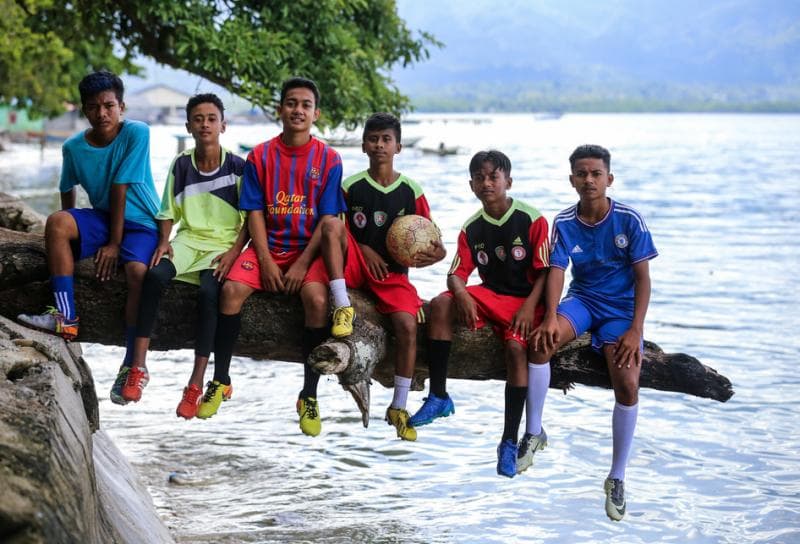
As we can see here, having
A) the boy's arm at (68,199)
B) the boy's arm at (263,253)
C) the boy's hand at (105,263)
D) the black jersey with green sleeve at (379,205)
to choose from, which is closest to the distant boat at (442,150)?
the boy's arm at (68,199)

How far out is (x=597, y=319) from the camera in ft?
19.0

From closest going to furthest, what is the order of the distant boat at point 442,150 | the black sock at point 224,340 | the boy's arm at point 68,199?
the black sock at point 224,340
the boy's arm at point 68,199
the distant boat at point 442,150

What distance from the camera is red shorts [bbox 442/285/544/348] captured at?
228 inches

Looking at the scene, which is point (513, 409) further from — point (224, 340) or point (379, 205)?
point (224, 340)

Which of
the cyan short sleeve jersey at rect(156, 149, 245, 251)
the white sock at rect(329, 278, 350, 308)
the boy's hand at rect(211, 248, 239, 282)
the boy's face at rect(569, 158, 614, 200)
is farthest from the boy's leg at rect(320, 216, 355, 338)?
the boy's face at rect(569, 158, 614, 200)

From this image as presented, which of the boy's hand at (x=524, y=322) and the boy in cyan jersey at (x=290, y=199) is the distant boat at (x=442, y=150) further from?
the boy's hand at (x=524, y=322)

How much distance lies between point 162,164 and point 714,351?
3115cm

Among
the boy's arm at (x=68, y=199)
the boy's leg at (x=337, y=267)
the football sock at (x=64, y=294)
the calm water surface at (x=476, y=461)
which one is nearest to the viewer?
the boy's leg at (x=337, y=267)

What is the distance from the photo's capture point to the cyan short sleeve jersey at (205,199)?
600 centimetres

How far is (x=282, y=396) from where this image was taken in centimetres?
1248

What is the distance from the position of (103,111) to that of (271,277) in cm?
137

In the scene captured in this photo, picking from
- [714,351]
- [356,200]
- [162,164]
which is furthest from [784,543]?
[162,164]

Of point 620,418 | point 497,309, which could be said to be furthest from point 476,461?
point 497,309

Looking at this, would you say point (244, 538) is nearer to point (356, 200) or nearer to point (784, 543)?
point (356, 200)
